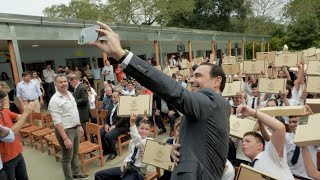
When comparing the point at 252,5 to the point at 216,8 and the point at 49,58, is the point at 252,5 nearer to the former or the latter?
the point at 216,8

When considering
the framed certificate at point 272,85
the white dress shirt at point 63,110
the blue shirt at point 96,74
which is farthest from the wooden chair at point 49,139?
the blue shirt at point 96,74

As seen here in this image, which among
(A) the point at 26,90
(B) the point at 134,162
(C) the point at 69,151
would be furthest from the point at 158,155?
(A) the point at 26,90

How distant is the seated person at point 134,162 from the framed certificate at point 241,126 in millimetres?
1177

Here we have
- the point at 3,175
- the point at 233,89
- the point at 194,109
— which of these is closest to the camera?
the point at 194,109

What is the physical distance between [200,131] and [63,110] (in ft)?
9.60

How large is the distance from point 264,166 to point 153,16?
102 ft

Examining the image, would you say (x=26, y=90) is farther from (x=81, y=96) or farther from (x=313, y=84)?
(x=313, y=84)

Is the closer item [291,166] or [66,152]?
[291,166]

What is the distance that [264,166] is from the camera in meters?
2.55

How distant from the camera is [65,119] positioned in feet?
13.0

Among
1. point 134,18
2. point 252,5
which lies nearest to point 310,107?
point 134,18

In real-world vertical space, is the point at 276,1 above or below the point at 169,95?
above

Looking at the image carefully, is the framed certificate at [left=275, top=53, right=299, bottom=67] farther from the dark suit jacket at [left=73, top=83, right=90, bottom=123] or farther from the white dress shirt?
the white dress shirt

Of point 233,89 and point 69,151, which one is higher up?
point 233,89
